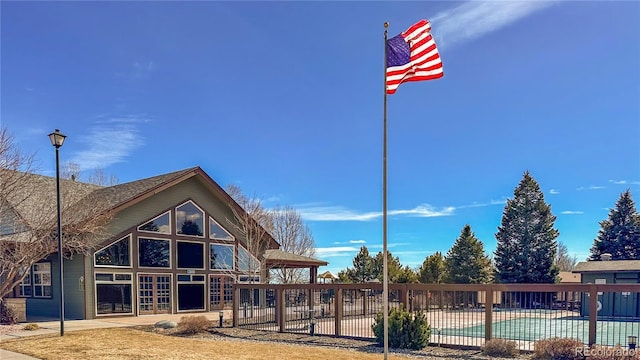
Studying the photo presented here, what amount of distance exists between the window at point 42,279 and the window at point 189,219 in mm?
5620

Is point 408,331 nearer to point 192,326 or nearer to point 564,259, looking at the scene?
point 192,326

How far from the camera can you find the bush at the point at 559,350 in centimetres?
981

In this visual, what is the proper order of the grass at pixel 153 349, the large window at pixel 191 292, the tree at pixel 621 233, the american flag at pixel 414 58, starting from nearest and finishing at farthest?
the american flag at pixel 414 58 < the grass at pixel 153 349 < the large window at pixel 191 292 < the tree at pixel 621 233

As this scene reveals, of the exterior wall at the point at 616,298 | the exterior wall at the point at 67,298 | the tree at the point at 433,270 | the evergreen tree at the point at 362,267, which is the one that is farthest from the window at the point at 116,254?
the evergreen tree at the point at 362,267

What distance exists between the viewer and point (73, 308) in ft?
60.7

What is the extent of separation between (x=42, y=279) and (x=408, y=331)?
16471 mm

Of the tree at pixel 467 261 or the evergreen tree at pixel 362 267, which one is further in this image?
the evergreen tree at pixel 362 267

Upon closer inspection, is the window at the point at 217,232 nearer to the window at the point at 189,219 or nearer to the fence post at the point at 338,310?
the window at the point at 189,219

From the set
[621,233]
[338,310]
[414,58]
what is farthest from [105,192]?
[621,233]

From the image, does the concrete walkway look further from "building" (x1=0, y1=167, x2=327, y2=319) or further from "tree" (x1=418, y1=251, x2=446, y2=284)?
"tree" (x1=418, y1=251, x2=446, y2=284)

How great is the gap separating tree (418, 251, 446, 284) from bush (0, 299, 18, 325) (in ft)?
87.9

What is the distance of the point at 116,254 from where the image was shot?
1939cm

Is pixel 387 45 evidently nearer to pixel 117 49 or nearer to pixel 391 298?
pixel 391 298

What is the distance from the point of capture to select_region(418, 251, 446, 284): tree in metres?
35.0
